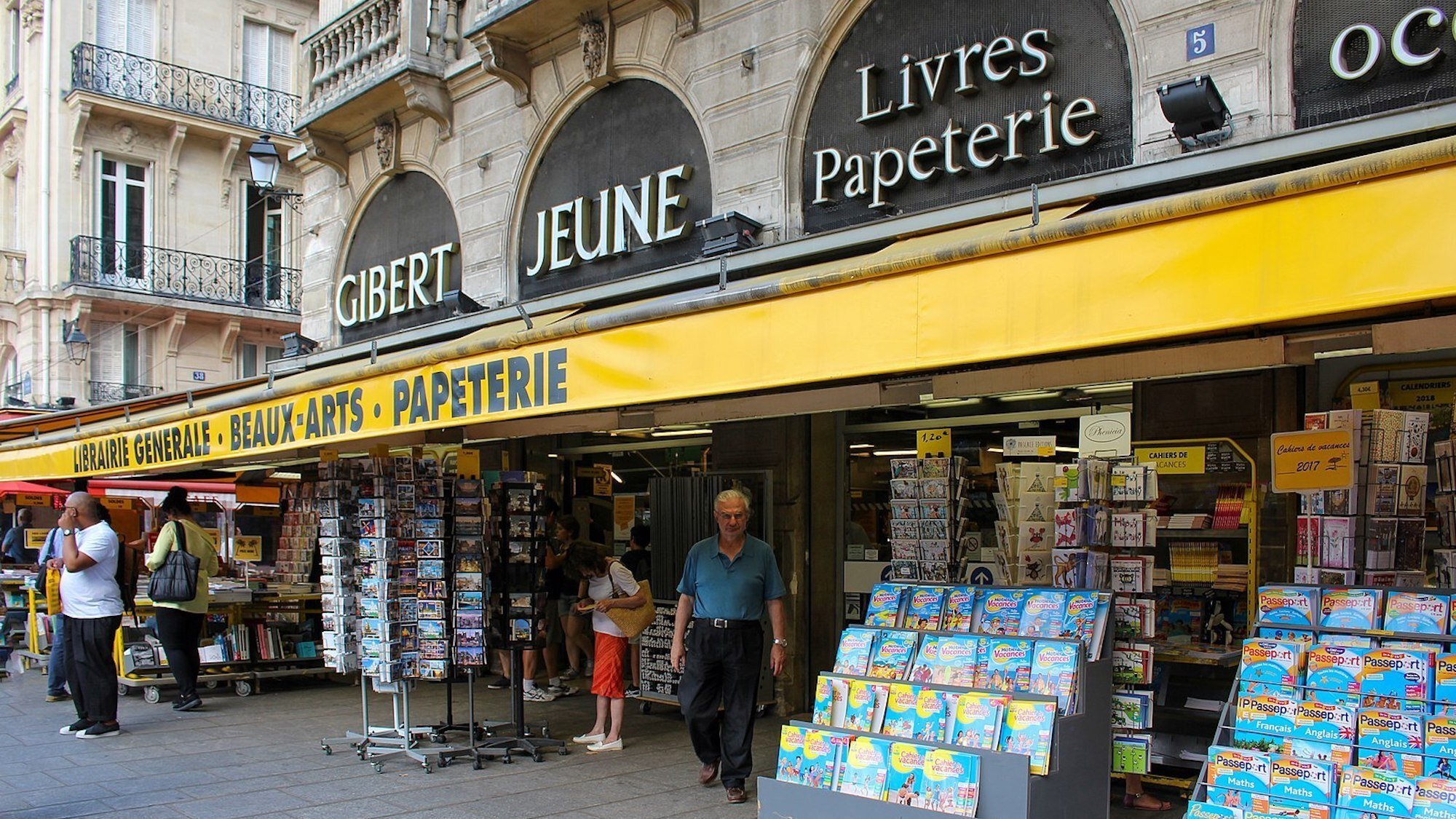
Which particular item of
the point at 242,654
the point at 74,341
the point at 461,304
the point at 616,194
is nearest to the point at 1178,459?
the point at 616,194

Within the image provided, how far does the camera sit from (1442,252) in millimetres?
2836

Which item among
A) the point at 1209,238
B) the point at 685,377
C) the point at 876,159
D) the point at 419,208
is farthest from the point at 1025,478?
the point at 419,208

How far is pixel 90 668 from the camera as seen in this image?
8.89m

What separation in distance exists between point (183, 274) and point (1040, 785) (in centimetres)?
2392

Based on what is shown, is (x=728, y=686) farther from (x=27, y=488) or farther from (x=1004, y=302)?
(x=27, y=488)

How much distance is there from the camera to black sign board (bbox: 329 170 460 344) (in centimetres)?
1272

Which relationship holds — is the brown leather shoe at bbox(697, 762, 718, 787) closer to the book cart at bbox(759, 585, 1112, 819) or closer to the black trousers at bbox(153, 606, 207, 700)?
the book cart at bbox(759, 585, 1112, 819)

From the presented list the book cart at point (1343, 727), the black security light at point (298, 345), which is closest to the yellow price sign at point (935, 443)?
the book cart at point (1343, 727)

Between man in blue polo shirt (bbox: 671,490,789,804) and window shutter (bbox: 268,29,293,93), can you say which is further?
window shutter (bbox: 268,29,293,93)

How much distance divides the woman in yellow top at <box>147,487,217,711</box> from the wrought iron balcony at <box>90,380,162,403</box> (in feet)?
49.3

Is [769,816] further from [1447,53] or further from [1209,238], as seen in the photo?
[1447,53]

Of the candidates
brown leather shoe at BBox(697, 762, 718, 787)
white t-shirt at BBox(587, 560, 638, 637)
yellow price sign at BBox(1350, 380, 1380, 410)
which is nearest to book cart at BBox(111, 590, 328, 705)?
white t-shirt at BBox(587, 560, 638, 637)

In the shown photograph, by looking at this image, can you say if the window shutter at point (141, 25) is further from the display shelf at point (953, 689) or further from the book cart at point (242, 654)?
the display shelf at point (953, 689)

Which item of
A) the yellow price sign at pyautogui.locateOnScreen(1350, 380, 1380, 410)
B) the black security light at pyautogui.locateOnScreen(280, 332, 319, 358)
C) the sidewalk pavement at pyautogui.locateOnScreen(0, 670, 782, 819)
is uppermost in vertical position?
the black security light at pyautogui.locateOnScreen(280, 332, 319, 358)
